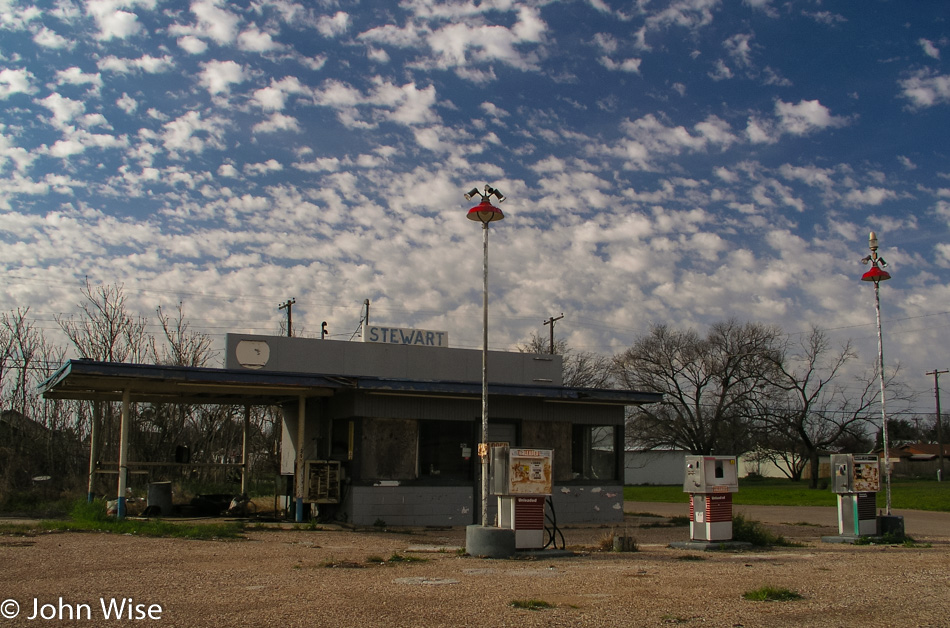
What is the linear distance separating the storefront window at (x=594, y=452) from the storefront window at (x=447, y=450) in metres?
2.88

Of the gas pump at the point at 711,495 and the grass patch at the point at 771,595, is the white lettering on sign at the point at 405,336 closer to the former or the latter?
the gas pump at the point at 711,495

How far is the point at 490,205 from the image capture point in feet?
42.5

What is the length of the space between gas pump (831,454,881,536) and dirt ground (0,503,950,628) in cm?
100

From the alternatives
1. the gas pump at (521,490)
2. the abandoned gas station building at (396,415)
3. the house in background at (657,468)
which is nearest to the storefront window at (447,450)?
the abandoned gas station building at (396,415)

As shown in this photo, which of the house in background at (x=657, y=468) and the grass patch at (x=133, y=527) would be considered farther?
the house in background at (x=657, y=468)

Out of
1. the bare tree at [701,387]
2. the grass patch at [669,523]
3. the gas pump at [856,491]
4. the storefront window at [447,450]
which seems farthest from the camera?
the bare tree at [701,387]

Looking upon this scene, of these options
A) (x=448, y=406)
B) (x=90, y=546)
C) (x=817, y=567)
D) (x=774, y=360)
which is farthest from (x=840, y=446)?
(x=90, y=546)

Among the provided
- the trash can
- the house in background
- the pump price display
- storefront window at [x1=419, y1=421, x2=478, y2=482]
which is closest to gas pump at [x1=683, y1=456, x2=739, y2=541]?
the pump price display

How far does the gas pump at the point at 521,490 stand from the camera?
12625 mm

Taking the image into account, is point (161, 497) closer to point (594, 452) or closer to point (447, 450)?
point (447, 450)

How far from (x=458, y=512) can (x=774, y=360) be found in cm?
4110

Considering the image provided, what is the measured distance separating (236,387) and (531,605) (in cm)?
1106

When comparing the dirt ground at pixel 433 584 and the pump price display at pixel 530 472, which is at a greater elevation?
the pump price display at pixel 530 472

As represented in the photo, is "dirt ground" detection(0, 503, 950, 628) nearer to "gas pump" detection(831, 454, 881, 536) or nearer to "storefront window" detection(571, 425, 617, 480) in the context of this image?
"gas pump" detection(831, 454, 881, 536)
